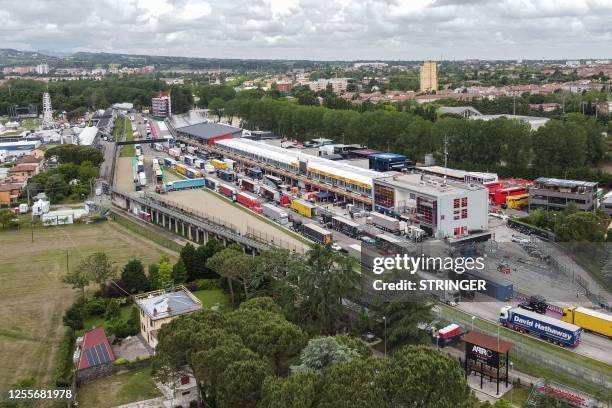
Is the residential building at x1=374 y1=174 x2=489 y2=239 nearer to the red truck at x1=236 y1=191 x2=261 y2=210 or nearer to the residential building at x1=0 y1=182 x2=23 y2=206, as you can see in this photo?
the red truck at x1=236 y1=191 x2=261 y2=210

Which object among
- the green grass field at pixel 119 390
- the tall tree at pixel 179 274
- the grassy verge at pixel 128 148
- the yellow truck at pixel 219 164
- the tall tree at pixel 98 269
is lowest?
A: the green grass field at pixel 119 390

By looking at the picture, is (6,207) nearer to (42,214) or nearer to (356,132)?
(42,214)

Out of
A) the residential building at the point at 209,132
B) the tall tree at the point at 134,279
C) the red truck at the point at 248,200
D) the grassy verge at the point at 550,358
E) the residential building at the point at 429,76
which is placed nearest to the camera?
the grassy verge at the point at 550,358

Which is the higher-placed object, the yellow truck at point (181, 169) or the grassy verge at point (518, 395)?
the yellow truck at point (181, 169)

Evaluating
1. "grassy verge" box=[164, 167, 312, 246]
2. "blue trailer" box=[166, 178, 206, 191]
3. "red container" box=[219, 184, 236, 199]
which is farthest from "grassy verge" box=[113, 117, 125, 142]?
"grassy verge" box=[164, 167, 312, 246]

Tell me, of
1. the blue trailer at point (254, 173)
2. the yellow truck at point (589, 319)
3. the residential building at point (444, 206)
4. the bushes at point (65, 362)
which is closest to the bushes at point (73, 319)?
the bushes at point (65, 362)

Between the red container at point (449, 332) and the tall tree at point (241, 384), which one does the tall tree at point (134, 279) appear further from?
the red container at point (449, 332)
